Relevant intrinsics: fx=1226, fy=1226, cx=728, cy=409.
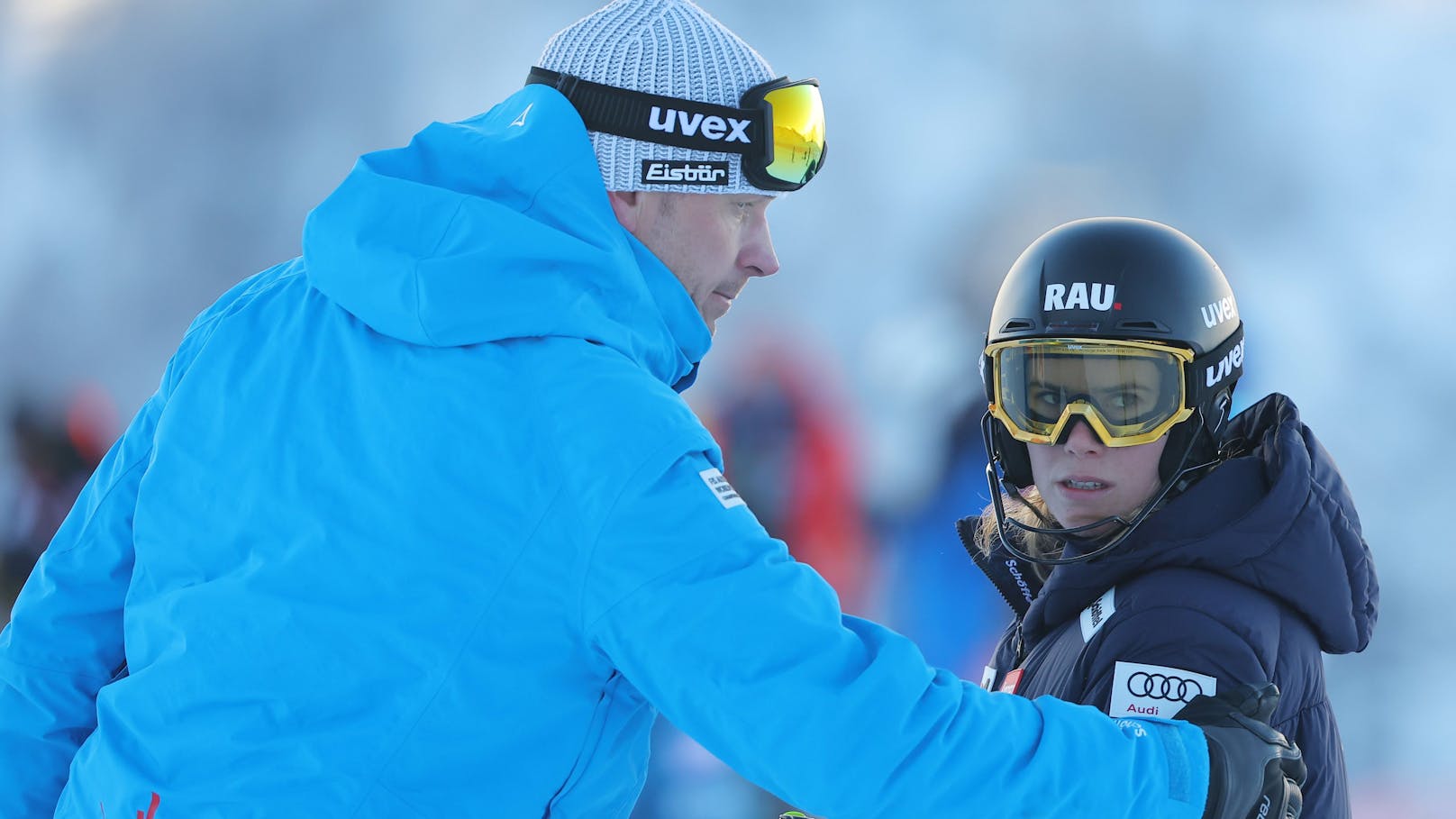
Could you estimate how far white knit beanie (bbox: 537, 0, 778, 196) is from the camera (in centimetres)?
169

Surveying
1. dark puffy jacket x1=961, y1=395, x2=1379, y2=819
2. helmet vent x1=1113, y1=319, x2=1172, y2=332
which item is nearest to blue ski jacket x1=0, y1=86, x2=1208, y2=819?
dark puffy jacket x1=961, y1=395, x2=1379, y2=819

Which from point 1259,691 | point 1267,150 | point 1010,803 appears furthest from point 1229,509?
point 1267,150

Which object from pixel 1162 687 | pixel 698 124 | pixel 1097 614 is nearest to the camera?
pixel 1162 687

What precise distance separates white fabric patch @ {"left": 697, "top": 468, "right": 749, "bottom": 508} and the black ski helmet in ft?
2.89

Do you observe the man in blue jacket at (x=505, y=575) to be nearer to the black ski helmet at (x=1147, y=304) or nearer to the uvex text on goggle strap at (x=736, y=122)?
the uvex text on goggle strap at (x=736, y=122)

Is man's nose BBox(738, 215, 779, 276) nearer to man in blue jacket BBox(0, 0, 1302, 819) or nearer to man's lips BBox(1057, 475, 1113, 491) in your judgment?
man in blue jacket BBox(0, 0, 1302, 819)

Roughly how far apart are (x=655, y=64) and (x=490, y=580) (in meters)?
0.77

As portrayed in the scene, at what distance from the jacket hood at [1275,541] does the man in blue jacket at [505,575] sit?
282mm

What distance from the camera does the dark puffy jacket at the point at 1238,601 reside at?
1.65m

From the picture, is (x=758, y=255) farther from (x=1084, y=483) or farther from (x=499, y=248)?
(x=1084, y=483)

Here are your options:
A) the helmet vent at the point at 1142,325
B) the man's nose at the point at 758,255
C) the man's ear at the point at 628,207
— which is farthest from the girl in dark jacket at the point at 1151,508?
the man's ear at the point at 628,207

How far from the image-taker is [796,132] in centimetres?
183

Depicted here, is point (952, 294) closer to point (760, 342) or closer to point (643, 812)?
point (760, 342)

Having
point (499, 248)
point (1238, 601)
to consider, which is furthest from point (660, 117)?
point (1238, 601)
